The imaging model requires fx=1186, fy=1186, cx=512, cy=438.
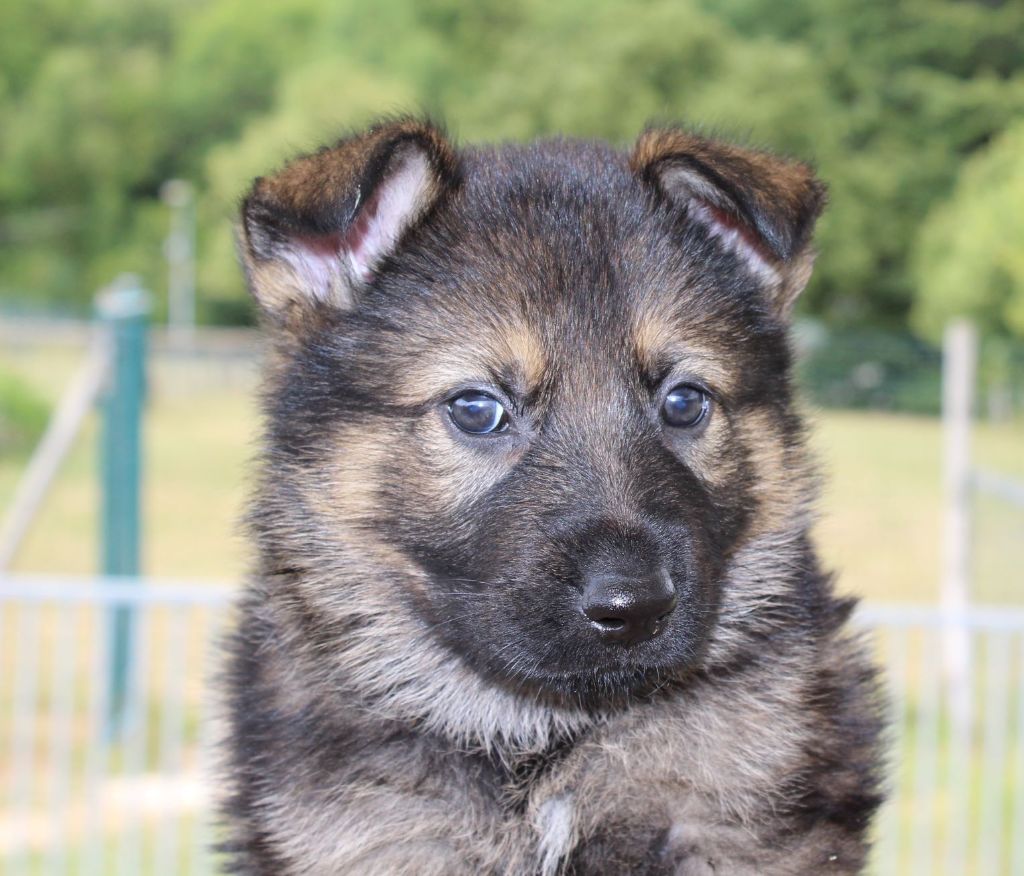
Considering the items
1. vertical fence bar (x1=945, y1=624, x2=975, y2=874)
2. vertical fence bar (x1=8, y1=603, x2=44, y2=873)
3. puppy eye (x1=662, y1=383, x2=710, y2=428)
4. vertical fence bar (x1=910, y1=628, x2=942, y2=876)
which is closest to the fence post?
vertical fence bar (x1=945, y1=624, x2=975, y2=874)

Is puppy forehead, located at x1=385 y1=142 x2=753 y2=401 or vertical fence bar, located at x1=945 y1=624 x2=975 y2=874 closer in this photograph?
puppy forehead, located at x1=385 y1=142 x2=753 y2=401

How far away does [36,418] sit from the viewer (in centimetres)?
1366

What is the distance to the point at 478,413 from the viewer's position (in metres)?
2.28

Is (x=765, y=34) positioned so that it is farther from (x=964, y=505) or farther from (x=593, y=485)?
(x=593, y=485)

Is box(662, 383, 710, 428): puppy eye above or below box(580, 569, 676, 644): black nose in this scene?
above

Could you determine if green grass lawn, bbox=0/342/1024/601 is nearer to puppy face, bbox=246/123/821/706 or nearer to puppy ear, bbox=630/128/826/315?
puppy ear, bbox=630/128/826/315

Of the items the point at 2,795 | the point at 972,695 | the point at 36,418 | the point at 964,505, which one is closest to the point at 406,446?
the point at 2,795

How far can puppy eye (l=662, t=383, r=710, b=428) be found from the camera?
2350 mm

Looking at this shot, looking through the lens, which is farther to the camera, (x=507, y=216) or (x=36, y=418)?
(x=36, y=418)

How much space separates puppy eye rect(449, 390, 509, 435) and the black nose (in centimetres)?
43

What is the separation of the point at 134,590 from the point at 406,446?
11.4 ft

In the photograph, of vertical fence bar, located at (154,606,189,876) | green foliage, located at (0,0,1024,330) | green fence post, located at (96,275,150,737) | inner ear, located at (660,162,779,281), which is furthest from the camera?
green foliage, located at (0,0,1024,330)

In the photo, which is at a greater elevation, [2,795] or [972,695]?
[972,695]

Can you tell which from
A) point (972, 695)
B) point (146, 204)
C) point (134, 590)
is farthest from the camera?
point (146, 204)
